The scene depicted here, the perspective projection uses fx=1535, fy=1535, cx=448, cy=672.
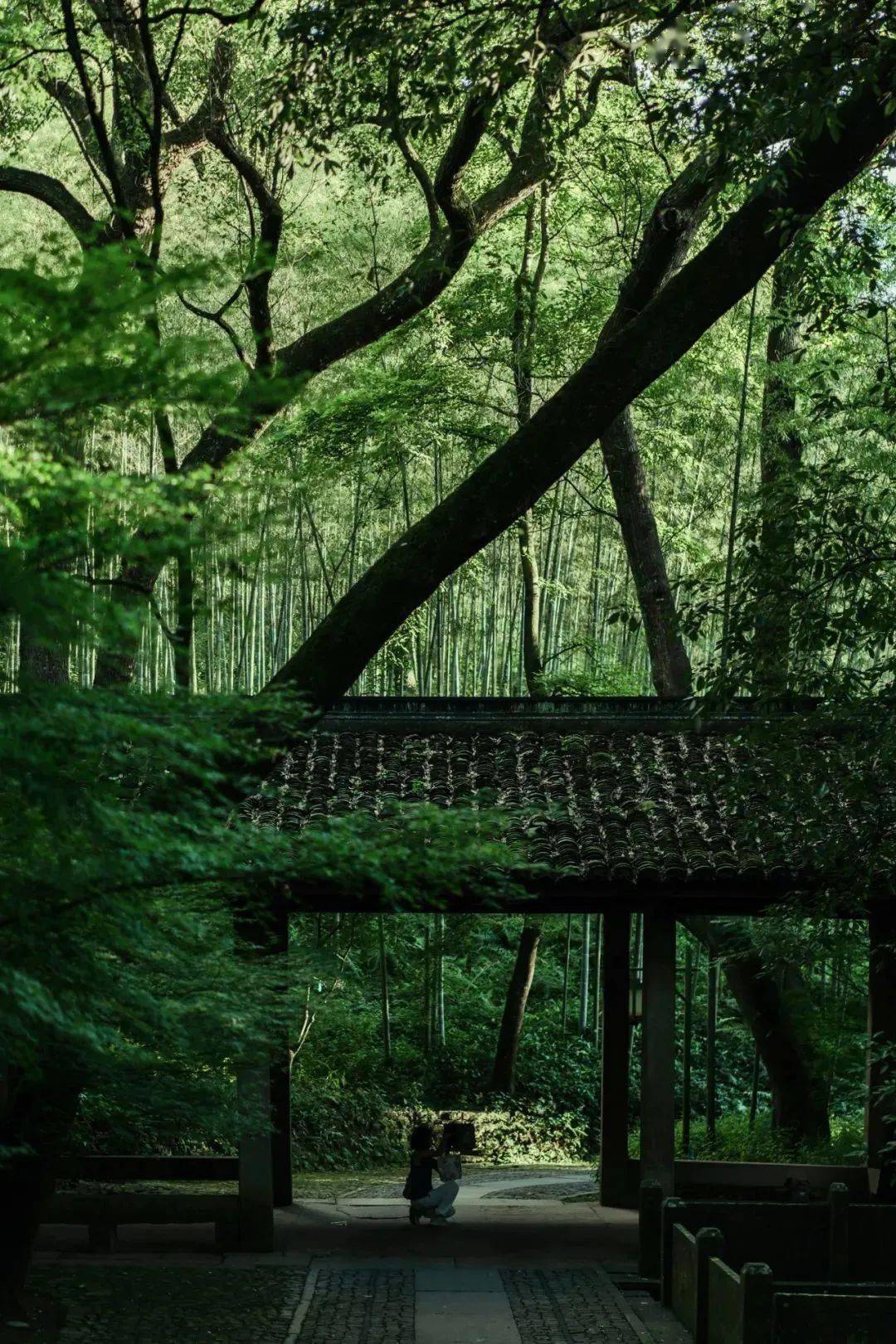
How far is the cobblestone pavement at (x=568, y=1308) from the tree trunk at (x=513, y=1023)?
300 inches

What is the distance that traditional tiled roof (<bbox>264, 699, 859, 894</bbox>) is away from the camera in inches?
331

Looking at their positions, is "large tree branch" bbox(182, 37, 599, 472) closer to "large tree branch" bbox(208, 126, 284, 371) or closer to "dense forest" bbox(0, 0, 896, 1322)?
"dense forest" bbox(0, 0, 896, 1322)

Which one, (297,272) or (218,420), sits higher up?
(297,272)

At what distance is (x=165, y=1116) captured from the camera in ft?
23.4

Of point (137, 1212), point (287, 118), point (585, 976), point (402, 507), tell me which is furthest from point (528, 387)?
point (137, 1212)

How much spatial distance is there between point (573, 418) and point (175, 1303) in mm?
4976

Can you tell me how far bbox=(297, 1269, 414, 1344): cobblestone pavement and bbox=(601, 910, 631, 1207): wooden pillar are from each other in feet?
8.85

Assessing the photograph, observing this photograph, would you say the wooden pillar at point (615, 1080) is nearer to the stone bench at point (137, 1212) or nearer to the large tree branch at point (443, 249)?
the stone bench at point (137, 1212)

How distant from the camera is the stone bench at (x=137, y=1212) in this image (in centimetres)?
909

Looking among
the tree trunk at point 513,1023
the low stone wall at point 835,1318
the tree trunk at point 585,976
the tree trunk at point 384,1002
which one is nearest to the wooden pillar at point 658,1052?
the low stone wall at point 835,1318

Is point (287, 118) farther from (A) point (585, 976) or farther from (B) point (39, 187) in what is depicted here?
(A) point (585, 976)

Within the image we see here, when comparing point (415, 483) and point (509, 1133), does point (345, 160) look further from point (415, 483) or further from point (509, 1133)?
point (509, 1133)

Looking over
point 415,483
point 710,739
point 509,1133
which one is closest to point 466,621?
point 415,483

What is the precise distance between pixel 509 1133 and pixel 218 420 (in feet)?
42.0
